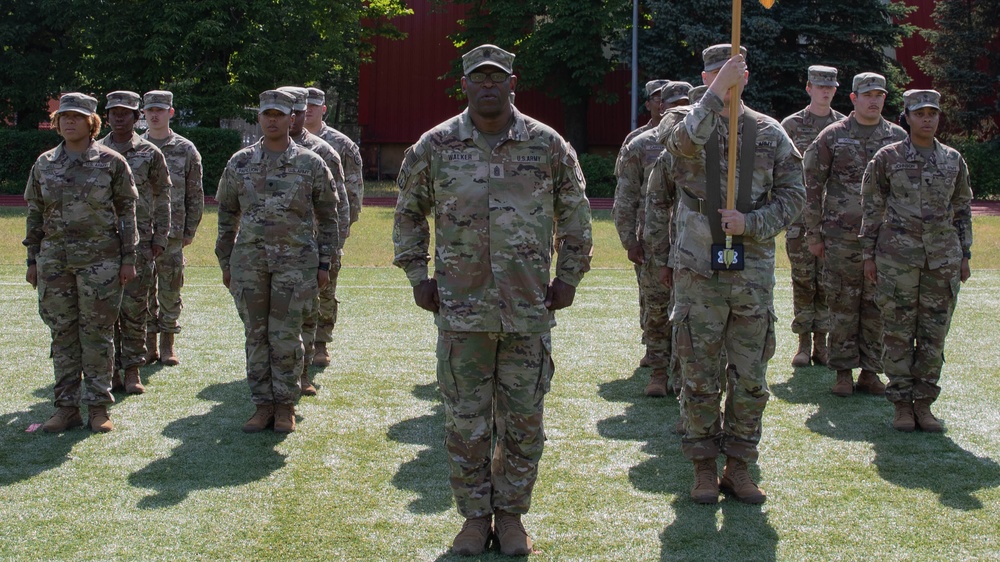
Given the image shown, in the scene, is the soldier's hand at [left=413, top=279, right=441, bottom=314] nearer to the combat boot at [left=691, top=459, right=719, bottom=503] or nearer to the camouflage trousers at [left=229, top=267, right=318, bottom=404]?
the combat boot at [left=691, top=459, right=719, bottom=503]

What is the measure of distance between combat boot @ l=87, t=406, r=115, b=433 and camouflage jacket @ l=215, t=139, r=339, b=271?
1368 mm

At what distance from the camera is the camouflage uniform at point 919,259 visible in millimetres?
7602

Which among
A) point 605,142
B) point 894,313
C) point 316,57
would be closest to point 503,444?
point 894,313

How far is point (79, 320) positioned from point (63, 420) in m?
0.70

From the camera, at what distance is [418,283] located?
17.7ft

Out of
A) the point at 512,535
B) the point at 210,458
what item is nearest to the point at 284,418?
the point at 210,458

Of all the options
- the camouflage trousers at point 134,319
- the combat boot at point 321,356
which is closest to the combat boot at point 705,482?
the combat boot at point 321,356

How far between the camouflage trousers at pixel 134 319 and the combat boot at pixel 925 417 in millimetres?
5995

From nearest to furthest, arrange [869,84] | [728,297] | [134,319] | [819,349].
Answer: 1. [728,297]
2. [869,84]
3. [134,319]
4. [819,349]

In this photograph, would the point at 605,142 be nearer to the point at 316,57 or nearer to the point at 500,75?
the point at 316,57

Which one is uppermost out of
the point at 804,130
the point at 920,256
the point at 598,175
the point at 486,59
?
the point at 486,59

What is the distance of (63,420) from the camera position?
7652 mm

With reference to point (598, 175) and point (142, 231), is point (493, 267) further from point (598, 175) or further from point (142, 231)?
point (598, 175)

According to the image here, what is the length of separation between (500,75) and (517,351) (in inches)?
51.8
